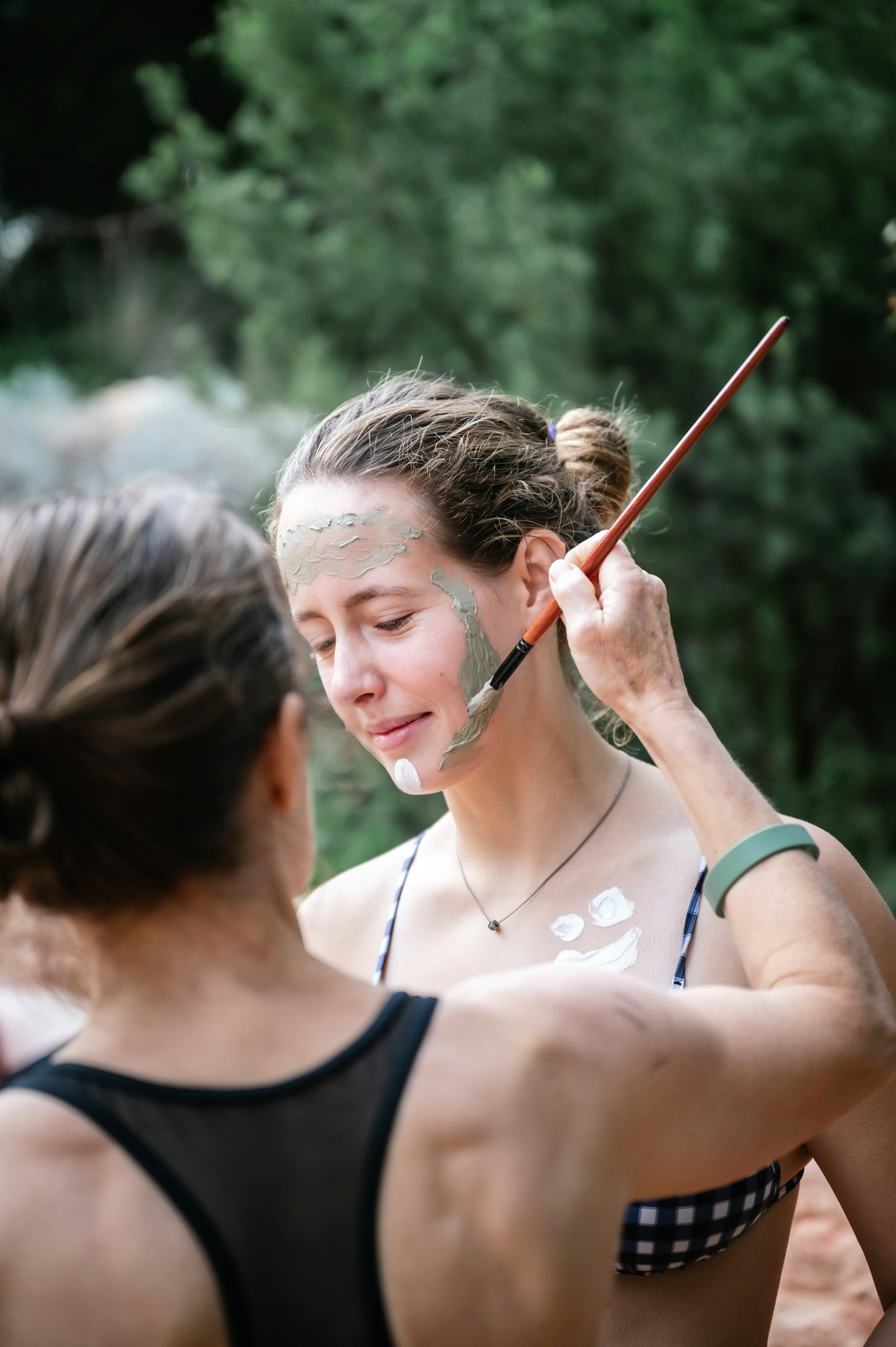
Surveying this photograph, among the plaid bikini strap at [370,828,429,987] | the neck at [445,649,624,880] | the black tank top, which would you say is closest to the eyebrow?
the neck at [445,649,624,880]

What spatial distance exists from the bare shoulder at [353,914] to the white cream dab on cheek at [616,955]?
35 cm

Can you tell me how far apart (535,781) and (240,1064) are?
37.1 inches

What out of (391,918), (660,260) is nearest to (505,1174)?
(391,918)

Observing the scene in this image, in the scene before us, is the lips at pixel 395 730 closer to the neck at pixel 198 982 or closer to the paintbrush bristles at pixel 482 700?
the paintbrush bristles at pixel 482 700

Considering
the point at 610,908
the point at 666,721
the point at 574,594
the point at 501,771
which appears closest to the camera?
the point at 666,721

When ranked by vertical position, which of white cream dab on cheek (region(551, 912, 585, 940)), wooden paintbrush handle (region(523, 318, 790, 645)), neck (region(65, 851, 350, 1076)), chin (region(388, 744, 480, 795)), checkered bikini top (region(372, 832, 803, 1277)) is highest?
wooden paintbrush handle (region(523, 318, 790, 645))

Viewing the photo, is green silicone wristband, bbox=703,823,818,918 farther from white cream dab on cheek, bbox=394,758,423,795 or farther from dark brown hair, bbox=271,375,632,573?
dark brown hair, bbox=271,375,632,573

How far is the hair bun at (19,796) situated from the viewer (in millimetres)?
819

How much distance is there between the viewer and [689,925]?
1.51 metres

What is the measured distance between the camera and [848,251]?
12.8 feet

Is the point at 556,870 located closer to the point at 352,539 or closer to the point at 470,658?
the point at 470,658

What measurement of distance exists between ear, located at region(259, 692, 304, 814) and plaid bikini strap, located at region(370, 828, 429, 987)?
2.54 feet

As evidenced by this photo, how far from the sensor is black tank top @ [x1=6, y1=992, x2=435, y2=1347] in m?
0.80

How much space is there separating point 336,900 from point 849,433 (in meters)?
2.71
